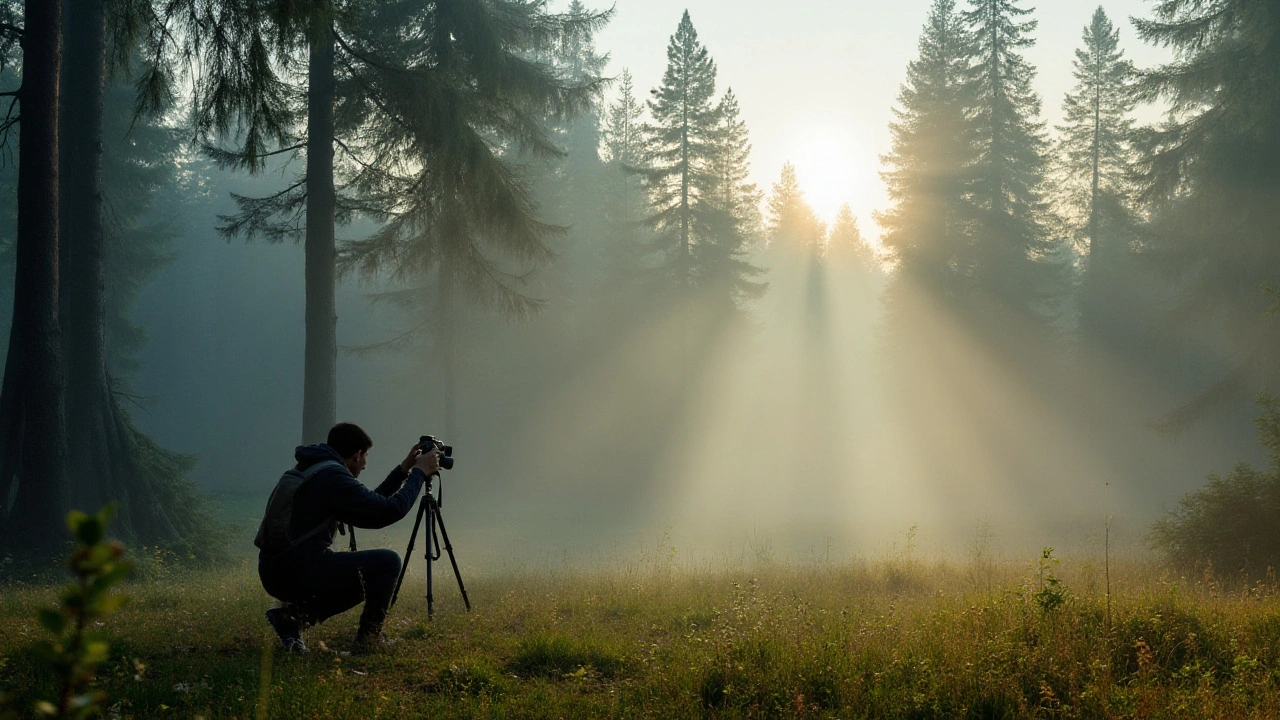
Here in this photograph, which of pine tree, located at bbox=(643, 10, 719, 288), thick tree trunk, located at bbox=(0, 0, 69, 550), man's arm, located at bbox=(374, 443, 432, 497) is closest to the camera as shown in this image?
man's arm, located at bbox=(374, 443, 432, 497)

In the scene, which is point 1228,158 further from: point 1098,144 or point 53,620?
point 53,620

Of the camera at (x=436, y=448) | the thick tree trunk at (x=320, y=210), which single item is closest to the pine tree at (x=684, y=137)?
the thick tree trunk at (x=320, y=210)

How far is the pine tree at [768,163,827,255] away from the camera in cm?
4872

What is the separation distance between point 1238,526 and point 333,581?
1097 cm

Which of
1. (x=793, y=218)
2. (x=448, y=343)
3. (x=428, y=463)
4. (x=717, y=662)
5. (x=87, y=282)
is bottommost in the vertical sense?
(x=717, y=662)

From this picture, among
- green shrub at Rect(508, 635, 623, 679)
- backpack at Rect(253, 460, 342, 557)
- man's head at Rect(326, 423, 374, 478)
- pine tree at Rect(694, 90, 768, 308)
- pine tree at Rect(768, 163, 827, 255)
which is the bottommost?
green shrub at Rect(508, 635, 623, 679)

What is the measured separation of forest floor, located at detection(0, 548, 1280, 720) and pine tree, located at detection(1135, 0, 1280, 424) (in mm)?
13945

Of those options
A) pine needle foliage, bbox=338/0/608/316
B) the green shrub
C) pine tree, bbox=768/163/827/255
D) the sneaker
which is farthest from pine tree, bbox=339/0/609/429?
pine tree, bbox=768/163/827/255

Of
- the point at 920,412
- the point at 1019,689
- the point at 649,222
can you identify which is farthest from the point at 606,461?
the point at 1019,689

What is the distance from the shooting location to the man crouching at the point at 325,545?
554cm

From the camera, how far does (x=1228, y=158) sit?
61.7ft

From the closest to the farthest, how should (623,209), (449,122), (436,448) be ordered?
(436,448) < (449,122) < (623,209)

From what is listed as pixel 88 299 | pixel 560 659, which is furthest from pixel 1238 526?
pixel 88 299

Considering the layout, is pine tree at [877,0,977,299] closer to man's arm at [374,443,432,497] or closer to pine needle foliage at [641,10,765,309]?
pine needle foliage at [641,10,765,309]
